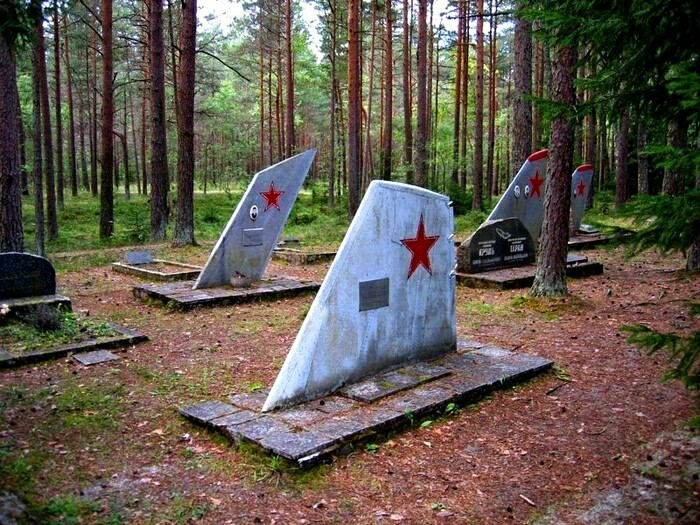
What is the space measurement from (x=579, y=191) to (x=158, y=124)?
427 inches

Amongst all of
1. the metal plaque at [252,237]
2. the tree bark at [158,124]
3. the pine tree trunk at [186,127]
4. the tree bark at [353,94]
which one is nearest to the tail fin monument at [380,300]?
the metal plaque at [252,237]

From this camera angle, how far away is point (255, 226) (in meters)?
9.30

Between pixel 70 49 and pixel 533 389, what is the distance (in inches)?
1018

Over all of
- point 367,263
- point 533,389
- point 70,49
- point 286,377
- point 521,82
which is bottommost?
point 533,389

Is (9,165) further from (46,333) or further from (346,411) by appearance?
(346,411)

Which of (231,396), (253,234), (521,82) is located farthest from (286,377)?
(521,82)

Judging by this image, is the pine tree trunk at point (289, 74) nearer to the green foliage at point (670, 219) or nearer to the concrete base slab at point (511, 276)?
the concrete base slab at point (511, 276)

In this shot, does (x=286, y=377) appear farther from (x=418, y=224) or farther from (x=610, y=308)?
(x=610, y=308)

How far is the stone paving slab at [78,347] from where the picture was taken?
5.58 m

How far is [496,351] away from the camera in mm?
5746

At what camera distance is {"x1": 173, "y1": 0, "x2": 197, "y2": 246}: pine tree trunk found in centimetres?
1293

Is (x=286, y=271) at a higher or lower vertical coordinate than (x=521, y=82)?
lower

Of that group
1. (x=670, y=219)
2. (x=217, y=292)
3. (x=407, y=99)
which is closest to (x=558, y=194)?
(x=217, y=292)

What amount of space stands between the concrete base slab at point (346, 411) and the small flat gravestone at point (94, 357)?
1815 mm
